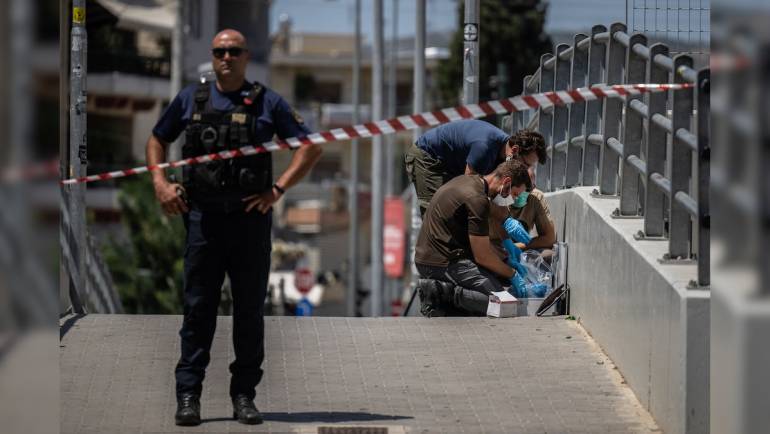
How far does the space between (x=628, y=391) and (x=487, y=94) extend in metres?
44.8

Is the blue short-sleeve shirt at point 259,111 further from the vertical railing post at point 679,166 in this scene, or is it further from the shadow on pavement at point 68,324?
the shadow on pavement at point 68,324

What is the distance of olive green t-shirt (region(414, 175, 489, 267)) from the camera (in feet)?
34.3

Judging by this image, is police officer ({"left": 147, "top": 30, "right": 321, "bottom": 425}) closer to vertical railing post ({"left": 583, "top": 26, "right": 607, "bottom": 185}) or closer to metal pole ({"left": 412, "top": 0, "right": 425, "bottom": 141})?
vertical railing post ({"left": 583, "top": 26, "right": 607, "bottom": 185})

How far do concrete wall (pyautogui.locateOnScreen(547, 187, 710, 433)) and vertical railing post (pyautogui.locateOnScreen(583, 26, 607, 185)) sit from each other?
2.06 feet

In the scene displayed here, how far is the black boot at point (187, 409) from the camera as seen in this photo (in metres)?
7.36

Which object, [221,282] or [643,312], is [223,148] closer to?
[221,282]

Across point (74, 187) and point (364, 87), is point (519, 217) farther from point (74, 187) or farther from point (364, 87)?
point (364, 87)

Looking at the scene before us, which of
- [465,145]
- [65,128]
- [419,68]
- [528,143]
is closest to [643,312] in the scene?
[528,143]

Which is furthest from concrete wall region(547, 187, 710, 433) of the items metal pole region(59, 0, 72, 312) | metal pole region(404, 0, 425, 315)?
metal pole region(404, 0, 425, 315)

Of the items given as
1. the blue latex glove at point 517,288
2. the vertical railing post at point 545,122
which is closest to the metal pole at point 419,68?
the vertical railing post at point 545,122

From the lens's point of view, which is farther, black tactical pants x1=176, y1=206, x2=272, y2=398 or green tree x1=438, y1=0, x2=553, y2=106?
green tree x1=438, y1=0, x2=553, y2=106

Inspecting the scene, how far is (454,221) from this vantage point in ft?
35.0

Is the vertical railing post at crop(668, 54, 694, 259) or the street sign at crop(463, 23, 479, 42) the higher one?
the street sign at crop(463, 23, 479, 42)

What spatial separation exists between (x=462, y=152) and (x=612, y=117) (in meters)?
1.56
